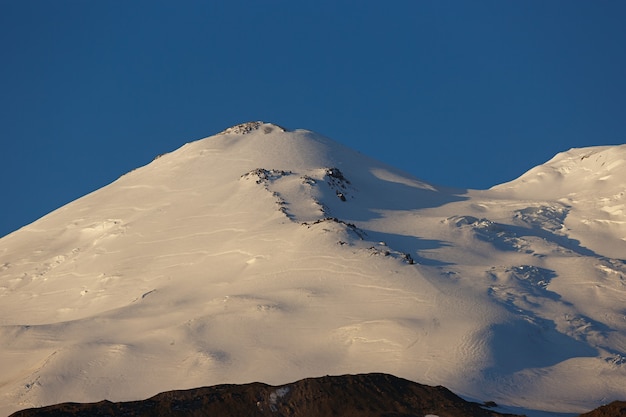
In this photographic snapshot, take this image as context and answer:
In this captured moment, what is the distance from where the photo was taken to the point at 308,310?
5791 cm

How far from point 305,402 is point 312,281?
48.2 feet

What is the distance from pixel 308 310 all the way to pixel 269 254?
8.16 meters

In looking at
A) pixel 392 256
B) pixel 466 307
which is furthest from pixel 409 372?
pixel 392 256

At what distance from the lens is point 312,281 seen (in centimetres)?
6134

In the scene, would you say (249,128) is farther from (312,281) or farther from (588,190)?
(312,281)

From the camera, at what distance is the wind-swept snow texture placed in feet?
171

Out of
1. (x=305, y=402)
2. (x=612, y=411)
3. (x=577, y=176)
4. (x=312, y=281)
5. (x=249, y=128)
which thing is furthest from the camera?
(x=249, y=128)

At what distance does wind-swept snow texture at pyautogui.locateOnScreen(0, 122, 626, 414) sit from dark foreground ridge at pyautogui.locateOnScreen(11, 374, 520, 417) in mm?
1779

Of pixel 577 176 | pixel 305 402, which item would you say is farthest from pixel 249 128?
pixel 305 402

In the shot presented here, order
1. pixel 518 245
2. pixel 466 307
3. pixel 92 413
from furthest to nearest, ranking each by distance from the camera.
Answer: pixel 518 245 → pixel 466 307 → pixel 92 413

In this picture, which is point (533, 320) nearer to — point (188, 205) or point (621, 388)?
point (621, 388)

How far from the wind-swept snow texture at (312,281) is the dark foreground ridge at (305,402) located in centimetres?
178

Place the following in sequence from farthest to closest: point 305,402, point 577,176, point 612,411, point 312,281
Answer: point 577,176 → point 312,281 → point 305,402 → point 612,411

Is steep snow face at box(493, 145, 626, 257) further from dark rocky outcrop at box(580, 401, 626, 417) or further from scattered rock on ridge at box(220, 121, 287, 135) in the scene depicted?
dark rocky outcrop at box(580, 401, 626, 417)
